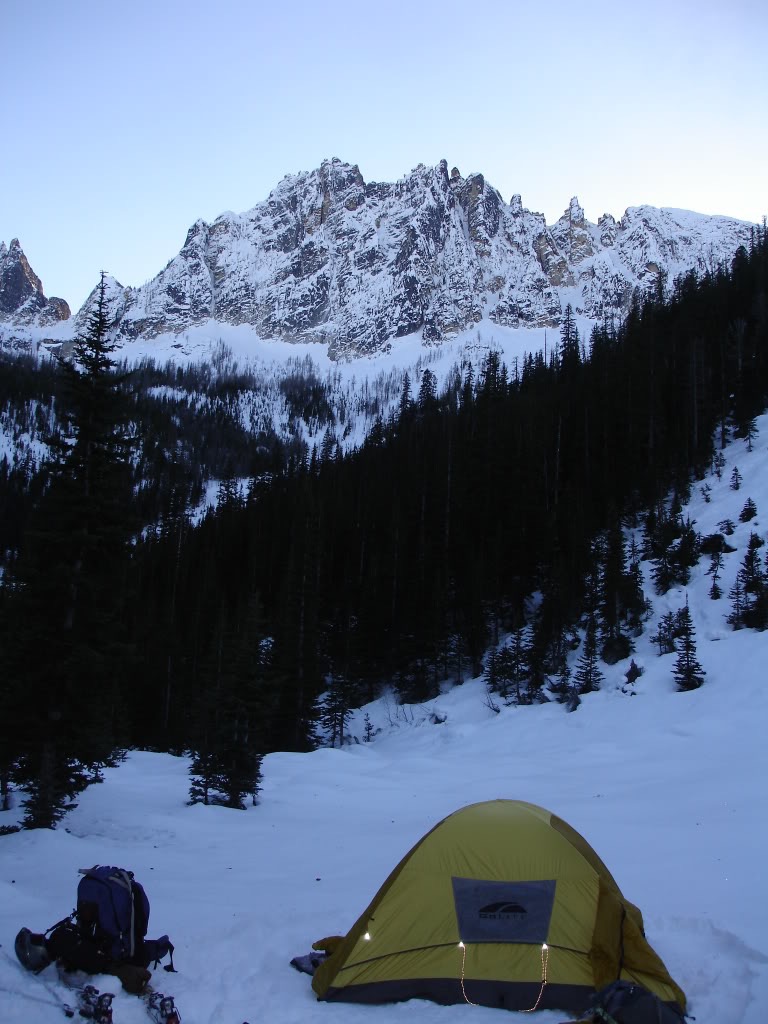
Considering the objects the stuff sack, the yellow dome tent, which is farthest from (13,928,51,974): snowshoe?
the stuff sack

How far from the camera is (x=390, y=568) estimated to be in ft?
142

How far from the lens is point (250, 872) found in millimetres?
9852

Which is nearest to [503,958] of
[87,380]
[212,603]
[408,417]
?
[87,380]

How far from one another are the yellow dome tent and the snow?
0.21 metres

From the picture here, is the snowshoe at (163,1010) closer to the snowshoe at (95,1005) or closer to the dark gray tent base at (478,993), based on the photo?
the snowshoe at (95,1005)

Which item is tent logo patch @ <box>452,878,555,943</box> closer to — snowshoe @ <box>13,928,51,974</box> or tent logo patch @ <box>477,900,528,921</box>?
tent logo patch @ <box>477,900,528,921</box>

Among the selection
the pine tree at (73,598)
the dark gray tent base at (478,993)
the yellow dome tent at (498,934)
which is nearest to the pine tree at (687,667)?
the yellow dome tent at (498,934)

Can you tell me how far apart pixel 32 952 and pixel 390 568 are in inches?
1488

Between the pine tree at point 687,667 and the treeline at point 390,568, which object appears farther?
the pine tree at point 687,667

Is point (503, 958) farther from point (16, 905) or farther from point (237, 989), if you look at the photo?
point (16, 905)

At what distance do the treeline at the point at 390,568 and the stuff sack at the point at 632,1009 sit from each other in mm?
10431

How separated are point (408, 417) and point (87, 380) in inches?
2471

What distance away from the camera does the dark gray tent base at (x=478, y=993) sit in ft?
17.8

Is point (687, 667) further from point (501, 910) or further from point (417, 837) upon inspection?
point (501, 910)
